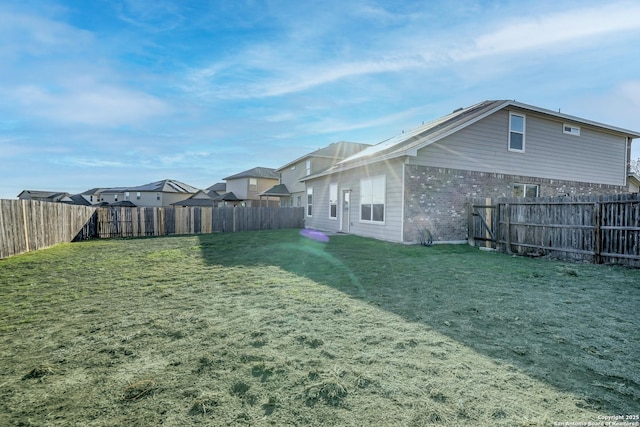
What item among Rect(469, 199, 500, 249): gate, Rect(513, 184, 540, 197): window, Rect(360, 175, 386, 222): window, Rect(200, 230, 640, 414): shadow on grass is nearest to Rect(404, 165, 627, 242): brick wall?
Rect(513, 184, 540, 197): window

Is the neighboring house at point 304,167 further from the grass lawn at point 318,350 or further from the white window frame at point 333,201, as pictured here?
the grass lawn at point 318,350

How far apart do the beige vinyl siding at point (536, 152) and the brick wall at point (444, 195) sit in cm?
34

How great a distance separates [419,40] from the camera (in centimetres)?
1002

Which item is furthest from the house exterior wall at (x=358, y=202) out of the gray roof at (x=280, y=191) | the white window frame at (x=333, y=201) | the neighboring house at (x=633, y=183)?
the neighboring house at (x=633, y=183)

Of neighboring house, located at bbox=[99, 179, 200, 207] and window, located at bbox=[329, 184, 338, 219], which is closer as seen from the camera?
window, located at bbox=[329, 184, 338, 219]

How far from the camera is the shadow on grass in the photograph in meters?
2.57

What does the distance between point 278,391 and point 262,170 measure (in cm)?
3990

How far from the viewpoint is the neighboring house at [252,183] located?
125ft

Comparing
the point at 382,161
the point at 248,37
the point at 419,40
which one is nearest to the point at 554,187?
the point at 382,161

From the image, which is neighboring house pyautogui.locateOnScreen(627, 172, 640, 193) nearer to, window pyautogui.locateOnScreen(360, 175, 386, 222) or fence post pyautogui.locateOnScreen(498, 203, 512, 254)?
fence post pyautogui.locateOnScreen(498, 203, 512, 254)

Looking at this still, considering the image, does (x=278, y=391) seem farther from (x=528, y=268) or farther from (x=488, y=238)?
(x=488, y=238)

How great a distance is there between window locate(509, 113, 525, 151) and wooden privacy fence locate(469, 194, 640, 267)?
3510 millimetres

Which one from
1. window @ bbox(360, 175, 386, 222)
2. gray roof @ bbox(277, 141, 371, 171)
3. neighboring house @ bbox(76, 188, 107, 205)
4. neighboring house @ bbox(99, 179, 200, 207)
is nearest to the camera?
window @ bbox(360, 175, 386, 222)

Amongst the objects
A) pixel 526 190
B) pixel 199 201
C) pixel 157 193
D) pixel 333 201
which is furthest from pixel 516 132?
pixel 157 193
